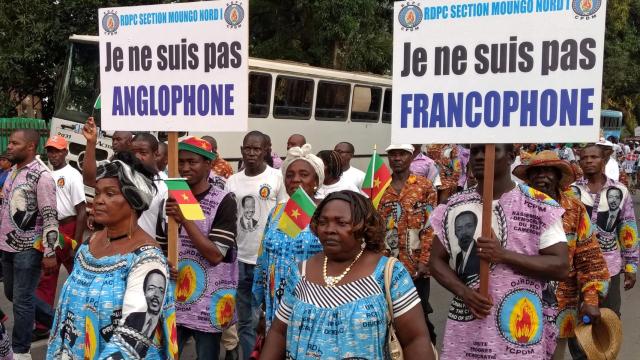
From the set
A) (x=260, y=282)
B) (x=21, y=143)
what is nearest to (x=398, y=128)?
(x=260, y=282)

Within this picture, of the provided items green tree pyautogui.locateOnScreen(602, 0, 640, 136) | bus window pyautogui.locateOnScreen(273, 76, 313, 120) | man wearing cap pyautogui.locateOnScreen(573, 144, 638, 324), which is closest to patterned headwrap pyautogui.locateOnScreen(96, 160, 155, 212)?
man wearing cap pyautogui.locateOnScreen(573, 144, 638, 324)

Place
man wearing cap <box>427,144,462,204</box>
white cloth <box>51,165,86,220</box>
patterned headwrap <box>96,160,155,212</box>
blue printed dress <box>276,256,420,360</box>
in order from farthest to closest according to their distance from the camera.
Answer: man wearing cap <box>427,144,462,204</box>, white cloth <box>51,165,86,220</box>, patterned headwrap <box>96,160,155,212</box>, blue printed dress <box>276,256,420,360</box>

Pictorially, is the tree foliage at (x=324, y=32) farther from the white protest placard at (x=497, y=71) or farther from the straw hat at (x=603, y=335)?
the white protest placard at (x=497, y=71)

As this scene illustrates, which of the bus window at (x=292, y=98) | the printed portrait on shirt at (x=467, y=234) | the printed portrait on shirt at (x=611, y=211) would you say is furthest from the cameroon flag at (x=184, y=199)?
the bus window at (x=292, y=98)

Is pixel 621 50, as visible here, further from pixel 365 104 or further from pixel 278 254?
pixel 278 254

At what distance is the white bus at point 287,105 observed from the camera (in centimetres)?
1289

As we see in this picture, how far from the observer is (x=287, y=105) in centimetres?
1482

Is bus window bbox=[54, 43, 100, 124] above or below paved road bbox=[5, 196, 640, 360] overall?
above

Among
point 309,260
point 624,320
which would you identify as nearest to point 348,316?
point 309,260

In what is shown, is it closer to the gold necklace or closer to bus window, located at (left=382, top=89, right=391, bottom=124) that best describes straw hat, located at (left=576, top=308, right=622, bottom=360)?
the gold necklace

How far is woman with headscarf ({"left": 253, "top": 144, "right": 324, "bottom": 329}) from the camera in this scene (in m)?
3.64

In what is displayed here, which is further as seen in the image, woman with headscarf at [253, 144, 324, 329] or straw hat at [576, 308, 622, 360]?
straw hat at [576, 308, 622, 360]

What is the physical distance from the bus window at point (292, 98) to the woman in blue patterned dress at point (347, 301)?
11804mm

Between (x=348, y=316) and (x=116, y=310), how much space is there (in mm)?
833
